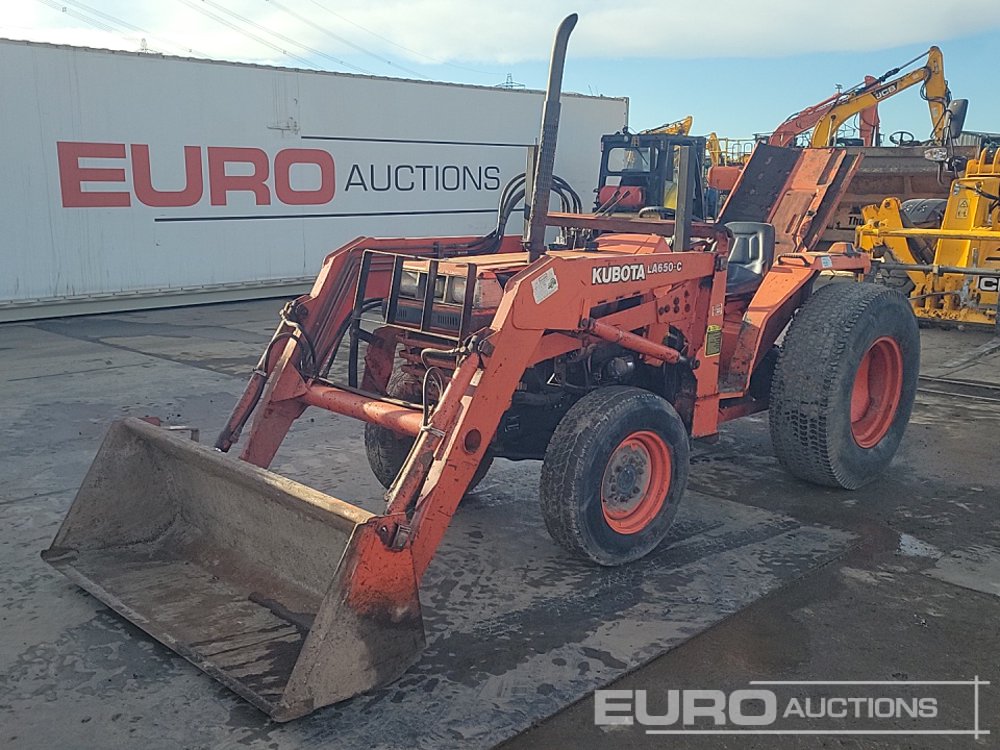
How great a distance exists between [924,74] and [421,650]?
14.3m

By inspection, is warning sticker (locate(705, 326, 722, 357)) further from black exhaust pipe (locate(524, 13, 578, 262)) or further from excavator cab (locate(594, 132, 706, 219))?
excavator cab (locate(594, 132, 706, 219))

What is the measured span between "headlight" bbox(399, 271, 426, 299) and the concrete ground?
1466 millimetres

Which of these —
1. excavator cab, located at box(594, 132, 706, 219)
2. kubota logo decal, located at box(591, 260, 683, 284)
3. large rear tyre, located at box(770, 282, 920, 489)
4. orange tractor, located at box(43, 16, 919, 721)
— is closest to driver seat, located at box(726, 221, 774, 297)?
orange tractor, located at box(43, 16, 919, 721)

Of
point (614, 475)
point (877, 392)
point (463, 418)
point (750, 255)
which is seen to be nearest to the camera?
point (463, 418)

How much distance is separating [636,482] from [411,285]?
1.32 metres

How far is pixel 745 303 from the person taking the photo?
536cm

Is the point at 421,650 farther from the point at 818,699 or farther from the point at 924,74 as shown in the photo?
the point at 924,74

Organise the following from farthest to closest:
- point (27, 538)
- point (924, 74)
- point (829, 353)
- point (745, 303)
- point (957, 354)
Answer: point (924, 74) → point (957, 354) → point (745, 303) → point (829, 353) → point (27, 538)

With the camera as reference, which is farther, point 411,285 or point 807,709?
point 411,285

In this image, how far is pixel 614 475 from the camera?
4.06m

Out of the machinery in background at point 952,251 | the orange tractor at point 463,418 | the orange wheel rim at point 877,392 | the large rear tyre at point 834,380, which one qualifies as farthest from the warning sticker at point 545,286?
the machinery in background at point 952,251

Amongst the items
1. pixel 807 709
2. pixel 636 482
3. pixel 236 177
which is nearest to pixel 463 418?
pixel 636 482

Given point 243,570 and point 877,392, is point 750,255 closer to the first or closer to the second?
point 877,392

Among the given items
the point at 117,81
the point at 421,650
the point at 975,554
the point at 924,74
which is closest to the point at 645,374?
the point at 975,554
